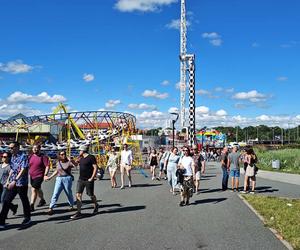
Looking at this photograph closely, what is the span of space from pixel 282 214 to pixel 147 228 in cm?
334

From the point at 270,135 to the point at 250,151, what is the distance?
168718mm

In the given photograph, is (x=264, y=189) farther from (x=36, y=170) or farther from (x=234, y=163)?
(x=36, y=170)

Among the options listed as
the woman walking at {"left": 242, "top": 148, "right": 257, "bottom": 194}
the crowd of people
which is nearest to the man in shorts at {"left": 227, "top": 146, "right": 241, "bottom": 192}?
the crowd of people

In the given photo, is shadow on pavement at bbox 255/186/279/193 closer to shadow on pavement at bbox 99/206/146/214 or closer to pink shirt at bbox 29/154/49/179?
shadow on pavement at bbox 99/206/146/214

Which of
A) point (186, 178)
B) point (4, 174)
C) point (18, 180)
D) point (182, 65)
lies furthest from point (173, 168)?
point (182, 65)

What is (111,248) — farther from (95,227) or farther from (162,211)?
(162,211)

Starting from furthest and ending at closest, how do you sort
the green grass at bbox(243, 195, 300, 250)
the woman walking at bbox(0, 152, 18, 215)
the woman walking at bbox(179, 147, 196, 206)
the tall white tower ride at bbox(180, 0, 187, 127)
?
the tall white tower ride at bbox(180, 0, 187, 127), the woman walking at bbox(179, 147, 196, 206), the woman walking at bbox(0, 152, 18, 215), the green grass at bbox(243, 195, 300, 250)

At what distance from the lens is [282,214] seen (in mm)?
9406

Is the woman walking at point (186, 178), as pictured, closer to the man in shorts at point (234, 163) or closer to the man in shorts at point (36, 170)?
the man in shorts at point (234, 163)

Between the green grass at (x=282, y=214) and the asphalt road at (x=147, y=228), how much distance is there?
252mm

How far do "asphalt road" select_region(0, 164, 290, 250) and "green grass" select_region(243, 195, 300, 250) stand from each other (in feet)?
0.83

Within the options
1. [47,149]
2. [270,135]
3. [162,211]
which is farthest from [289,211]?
[270,135]

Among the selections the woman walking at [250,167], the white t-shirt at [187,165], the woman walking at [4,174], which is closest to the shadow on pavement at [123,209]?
the white t-shirt at [187,165]

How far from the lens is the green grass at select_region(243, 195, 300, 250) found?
288 inches
